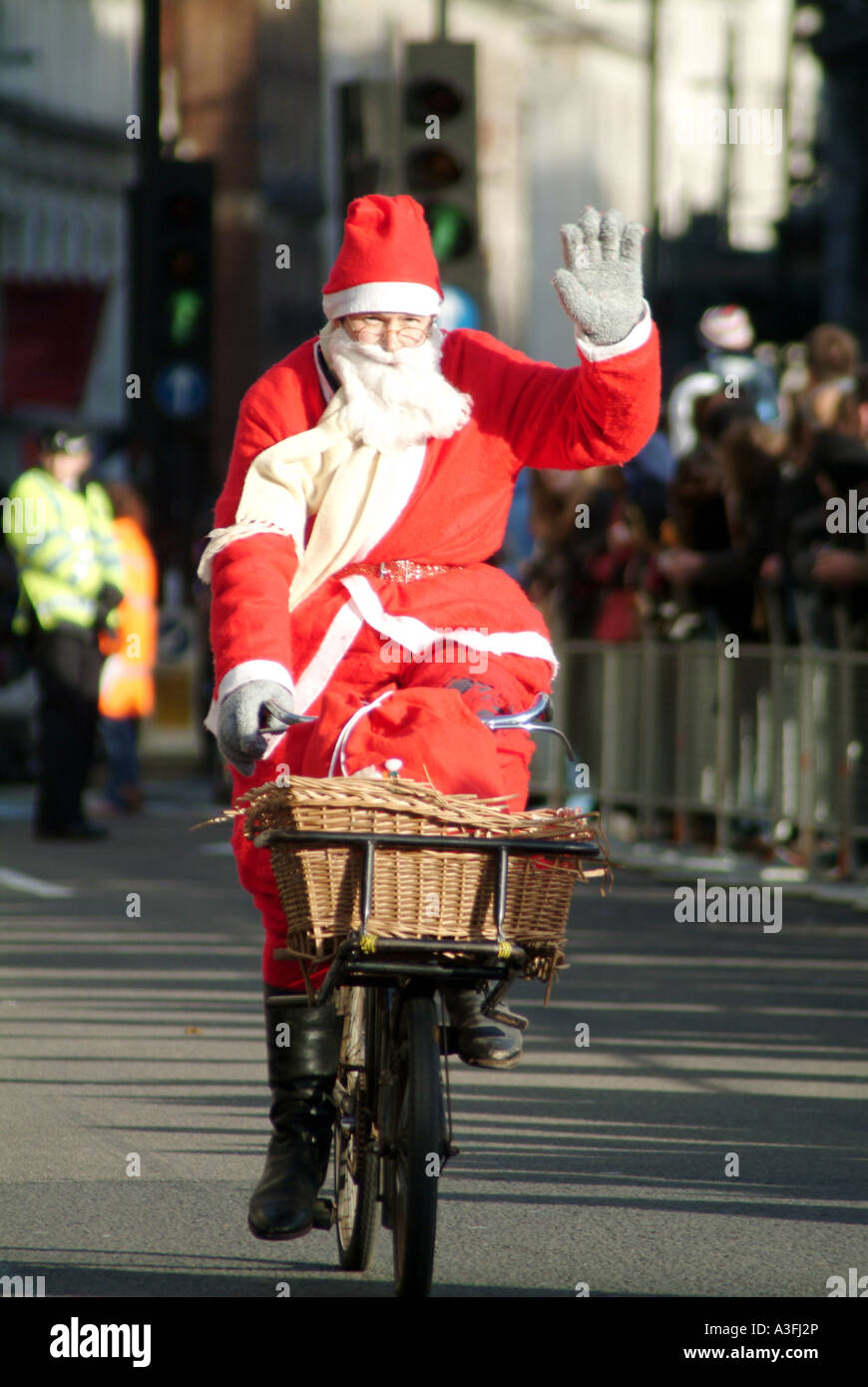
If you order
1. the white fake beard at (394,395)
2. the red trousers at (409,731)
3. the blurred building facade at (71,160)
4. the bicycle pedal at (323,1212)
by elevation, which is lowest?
the bicycle pedal at (323,1212)

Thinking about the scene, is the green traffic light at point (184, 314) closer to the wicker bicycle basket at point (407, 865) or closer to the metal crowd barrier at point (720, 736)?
the metal crowd barrier at point (720, 736)

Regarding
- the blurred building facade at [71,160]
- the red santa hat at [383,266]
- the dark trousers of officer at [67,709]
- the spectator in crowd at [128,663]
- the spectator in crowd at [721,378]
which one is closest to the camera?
the red santa hat at [383,266]

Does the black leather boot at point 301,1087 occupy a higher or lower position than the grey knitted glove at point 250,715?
lower

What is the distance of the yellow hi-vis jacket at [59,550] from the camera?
14492 millimetres

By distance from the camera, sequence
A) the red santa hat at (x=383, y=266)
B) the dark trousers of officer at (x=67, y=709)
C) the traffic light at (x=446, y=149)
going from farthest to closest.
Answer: the dark trousers of officer at (x=67, y=709) → the traffic light at (x=446, y=149) → the red santa hat at (x=383, y=266)

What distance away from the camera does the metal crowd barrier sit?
11.5m

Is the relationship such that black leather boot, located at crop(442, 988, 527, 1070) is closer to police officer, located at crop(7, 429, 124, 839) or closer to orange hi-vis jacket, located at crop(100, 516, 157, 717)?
police officer, located at crop(7, 429, 124, 839)

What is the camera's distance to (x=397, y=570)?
5344 millimetres

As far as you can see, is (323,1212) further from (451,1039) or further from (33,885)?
(33,885)

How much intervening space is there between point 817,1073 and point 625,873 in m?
5.40

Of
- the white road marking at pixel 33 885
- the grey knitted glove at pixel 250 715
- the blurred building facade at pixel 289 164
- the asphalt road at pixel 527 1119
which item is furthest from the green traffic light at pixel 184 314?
the grey knitted glove at pixel 250 715

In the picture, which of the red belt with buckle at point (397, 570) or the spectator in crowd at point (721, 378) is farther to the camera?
the spectator in crowd at point (721, 378)

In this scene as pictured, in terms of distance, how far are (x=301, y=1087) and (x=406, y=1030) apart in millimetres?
453

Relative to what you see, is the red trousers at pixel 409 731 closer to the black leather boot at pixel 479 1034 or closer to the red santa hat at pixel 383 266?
the black leather boot at pixel 479 1034
